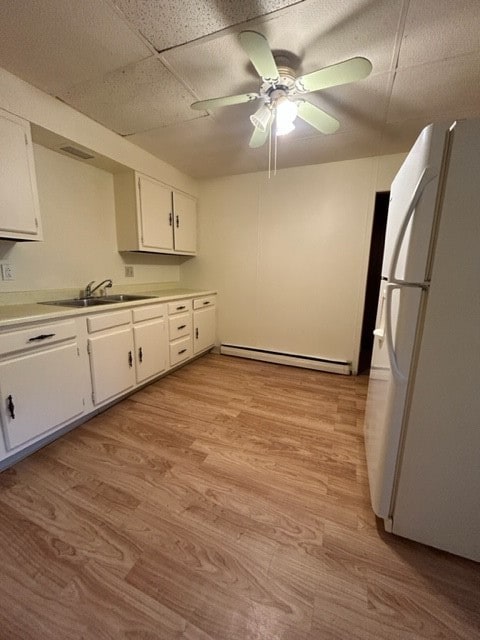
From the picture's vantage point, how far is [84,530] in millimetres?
1186

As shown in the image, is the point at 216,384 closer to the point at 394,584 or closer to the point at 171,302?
the point at 171,302

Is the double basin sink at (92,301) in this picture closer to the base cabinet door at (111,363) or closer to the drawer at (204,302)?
the base cabinet door at (111,363)

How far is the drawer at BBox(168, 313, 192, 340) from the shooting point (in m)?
2.73

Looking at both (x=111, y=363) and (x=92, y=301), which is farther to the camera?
(x=92, y=301)

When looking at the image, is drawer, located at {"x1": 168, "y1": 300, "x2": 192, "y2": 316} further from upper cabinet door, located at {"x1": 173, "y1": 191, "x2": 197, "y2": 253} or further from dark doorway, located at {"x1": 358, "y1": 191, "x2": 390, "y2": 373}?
dark doorway, located at {"x1": 358, "y1": 191, "x2": 390, "y2": 373}

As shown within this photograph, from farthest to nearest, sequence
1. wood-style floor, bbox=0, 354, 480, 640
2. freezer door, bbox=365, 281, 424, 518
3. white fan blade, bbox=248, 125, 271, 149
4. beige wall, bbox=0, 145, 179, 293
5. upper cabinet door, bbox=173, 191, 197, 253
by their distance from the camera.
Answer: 1. upper cabinet door, bbox=173, 191, 197, 253
2. beige wall, bbox=0, 145, 179, 293
3. white fan blade, bbox=248, 125, 271, 149
4. freezer door, bbox=365, 281, 424, 518
5. wood-style floor, bbox=0, 354, 480, 640

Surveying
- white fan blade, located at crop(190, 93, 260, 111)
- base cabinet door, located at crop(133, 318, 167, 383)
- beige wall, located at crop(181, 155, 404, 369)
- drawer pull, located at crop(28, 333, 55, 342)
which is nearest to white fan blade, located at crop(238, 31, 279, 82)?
white fan blade, located at crop(190, 93, 260, 111)

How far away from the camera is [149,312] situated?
2.42 meters

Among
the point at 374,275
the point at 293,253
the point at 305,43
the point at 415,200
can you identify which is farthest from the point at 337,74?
the point at 374,275

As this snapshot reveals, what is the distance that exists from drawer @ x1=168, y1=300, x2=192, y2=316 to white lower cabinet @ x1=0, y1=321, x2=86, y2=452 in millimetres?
1017

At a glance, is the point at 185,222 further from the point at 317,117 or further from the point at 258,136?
the point at 317,117

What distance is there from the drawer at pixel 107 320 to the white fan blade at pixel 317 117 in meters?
1.88

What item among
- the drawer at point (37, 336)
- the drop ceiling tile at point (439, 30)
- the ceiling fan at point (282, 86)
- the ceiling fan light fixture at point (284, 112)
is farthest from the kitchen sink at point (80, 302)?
the drop ceiling tile at point (439, 30)

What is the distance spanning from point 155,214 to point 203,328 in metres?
1.39
